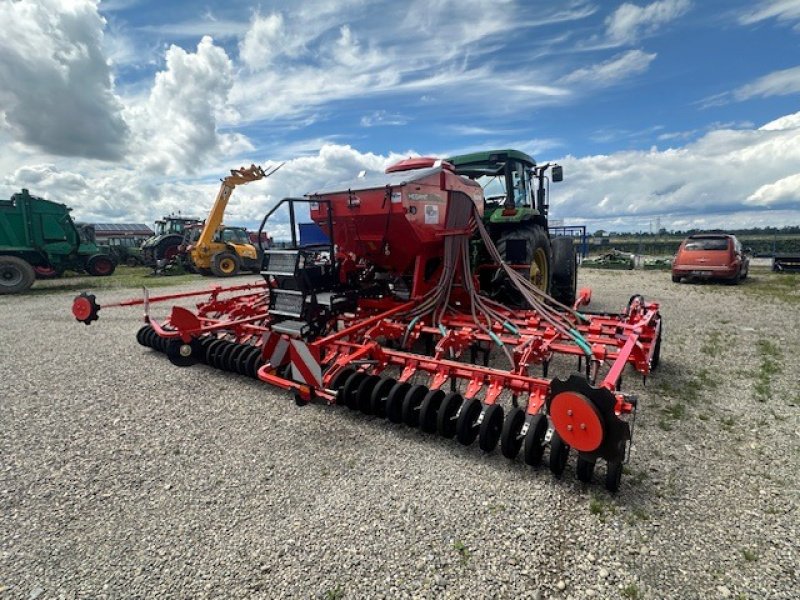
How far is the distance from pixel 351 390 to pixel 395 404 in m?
0.43

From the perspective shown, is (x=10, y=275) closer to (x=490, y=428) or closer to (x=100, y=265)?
(x=100, y=265)

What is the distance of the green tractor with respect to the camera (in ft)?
21.5

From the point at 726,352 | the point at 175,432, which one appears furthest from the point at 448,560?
the point at 726,352

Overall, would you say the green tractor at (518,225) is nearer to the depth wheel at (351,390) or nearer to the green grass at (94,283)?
the depth wheel at (351,390)

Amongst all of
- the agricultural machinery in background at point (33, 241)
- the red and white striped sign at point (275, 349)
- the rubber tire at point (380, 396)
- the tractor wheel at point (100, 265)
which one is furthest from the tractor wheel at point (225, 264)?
the rubber tire at point (380, 396)

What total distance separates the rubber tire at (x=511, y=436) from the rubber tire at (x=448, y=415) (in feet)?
1.36

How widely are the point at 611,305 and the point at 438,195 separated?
6.35m

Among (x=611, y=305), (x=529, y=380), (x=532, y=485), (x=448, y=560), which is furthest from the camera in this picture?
(x=611, y=305)

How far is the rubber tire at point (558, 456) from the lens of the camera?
9.29 feet

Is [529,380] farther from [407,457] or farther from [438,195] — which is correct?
[438,195]

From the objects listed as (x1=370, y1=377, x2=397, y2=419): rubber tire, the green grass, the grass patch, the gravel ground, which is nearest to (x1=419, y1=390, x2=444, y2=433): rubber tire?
the gravel ground

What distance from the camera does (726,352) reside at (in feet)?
18.9

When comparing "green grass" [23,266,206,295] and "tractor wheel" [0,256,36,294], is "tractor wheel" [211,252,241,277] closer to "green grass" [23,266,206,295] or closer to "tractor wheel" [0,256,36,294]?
"green grass" [23,266,206,295]

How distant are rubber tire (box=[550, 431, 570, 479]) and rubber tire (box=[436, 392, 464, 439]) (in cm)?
73
